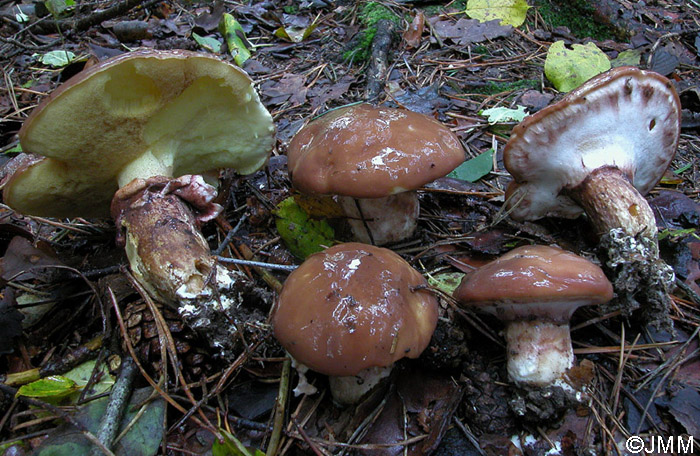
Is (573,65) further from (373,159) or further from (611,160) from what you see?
(373,159)

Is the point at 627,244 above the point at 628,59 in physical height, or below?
below

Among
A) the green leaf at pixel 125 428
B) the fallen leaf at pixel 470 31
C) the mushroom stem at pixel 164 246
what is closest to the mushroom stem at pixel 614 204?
the mushroom stem at pixel 164 246

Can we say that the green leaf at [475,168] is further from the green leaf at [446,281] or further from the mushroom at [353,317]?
the mushroom at [353,317]

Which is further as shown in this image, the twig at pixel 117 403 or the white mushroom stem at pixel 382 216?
the white mushroom stem at pixel 382 216

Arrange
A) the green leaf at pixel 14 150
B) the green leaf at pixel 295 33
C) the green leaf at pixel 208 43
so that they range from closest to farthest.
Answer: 1. the green leaf at pixel 14 150
2. the green leaf at pixel 208 43
3. the green leaf at pixel 295 33

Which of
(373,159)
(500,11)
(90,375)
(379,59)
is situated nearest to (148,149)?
(90,375)

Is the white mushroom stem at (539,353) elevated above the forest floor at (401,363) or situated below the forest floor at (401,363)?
above
